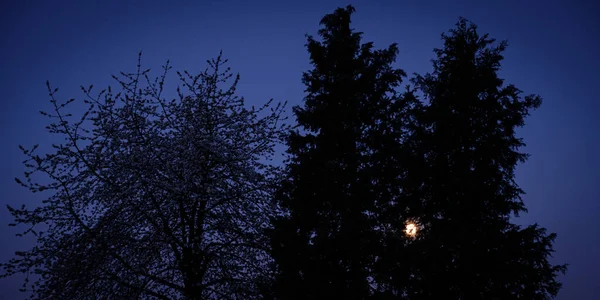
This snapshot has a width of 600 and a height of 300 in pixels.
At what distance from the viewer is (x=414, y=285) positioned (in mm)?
9797

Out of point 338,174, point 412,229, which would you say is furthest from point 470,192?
point 338,174

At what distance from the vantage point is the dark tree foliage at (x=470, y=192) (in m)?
9.90

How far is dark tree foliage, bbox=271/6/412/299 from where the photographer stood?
9.14 m

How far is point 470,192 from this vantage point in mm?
→ 10805

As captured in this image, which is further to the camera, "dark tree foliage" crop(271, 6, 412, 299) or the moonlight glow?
the moonlight glow

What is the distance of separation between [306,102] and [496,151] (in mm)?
6125

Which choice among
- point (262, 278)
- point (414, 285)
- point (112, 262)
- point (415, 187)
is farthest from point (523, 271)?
point (112, 262)

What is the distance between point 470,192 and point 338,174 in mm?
4230

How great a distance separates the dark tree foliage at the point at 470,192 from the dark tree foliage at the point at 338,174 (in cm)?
129

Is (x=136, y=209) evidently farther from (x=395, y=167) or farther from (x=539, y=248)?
(x=539, y=248)

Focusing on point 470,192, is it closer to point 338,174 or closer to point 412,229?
point 412,229

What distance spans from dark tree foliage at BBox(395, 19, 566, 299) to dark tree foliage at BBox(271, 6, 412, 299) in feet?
4.22

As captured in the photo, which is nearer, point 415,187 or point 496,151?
point 496,151

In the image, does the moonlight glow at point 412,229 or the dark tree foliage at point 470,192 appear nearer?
the dark tree foliage at point 470,192
